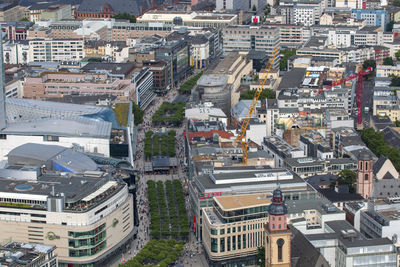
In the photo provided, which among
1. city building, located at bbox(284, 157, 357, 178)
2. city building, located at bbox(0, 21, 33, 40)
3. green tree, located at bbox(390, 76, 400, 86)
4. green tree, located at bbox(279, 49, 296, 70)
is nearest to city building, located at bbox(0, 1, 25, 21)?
city building, located at bbox(0, 21, 33, 40)

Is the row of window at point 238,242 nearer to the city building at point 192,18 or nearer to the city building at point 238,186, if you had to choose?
the city building at point 238,186

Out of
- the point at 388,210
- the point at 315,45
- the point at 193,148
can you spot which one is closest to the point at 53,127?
the point at 193,148

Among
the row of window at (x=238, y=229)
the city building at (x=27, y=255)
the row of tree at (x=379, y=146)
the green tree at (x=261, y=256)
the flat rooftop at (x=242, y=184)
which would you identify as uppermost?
the flat rooftop at (x=242, y=184)

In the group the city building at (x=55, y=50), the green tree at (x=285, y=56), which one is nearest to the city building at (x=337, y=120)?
the green tree at (x=285, y=56)

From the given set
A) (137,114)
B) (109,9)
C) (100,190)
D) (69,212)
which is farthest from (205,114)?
(109,9)

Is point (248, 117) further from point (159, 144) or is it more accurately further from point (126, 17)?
point (126, 17)

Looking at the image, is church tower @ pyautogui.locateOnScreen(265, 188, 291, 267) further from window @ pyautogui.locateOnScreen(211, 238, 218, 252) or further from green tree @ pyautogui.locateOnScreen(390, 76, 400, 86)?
green tree @ pyautogui.locateOnScreen(390, 76, 400, 86)
